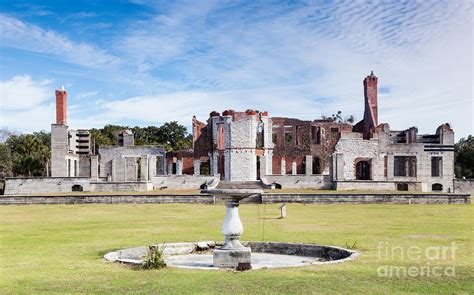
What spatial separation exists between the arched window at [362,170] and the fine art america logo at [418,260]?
39960mm

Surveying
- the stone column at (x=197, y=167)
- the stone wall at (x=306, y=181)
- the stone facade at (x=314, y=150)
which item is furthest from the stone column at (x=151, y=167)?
the stone wall at (x=306, y=181)

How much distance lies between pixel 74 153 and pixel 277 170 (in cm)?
1899

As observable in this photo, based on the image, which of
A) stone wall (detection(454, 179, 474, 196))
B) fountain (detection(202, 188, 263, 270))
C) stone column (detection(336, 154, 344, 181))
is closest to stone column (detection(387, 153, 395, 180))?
stone wall (detection(454, 179, 474, 196))

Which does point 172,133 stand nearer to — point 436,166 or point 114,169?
point 114,169

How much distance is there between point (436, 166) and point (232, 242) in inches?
1828

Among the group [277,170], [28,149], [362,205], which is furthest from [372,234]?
[28,149]

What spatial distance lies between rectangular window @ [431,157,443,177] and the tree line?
27319mm

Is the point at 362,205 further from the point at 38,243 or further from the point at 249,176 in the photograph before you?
the point at 249,176

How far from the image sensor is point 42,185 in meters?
45.1

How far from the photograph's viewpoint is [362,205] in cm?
2970

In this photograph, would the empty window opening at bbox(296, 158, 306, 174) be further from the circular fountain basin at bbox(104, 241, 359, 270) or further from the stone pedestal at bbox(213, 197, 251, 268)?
the stone pedestal at bbox(213, 197, 251, 268)

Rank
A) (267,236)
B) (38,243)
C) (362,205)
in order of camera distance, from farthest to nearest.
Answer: (362,205)
(267,236)
(38,243)

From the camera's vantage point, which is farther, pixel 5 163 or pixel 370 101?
pixel 5 163

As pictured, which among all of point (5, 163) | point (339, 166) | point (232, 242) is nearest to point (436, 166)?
point (339, 166)
